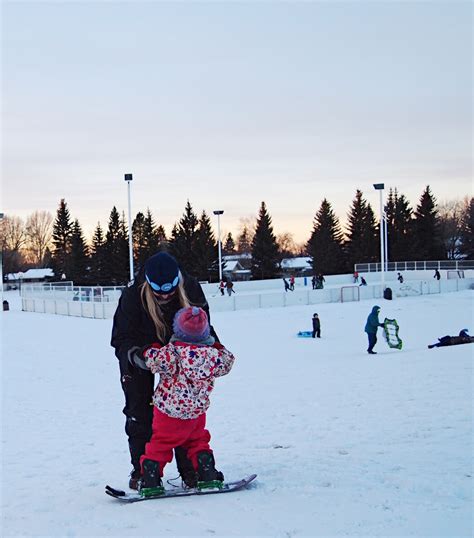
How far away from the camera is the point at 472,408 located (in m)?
8.38

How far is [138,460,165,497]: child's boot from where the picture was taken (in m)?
4.75

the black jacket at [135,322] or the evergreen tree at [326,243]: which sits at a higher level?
the evergreen tree at [326,243]

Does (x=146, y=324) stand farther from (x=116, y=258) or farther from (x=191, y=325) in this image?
(x=116, y=258)

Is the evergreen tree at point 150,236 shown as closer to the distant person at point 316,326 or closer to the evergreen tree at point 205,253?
the evergreen tree at point 205,253

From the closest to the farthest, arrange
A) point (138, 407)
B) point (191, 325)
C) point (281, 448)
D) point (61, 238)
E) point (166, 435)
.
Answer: point (191, 325), point (166, 435), point (138, 407), point (281, 448), point (61, 238)

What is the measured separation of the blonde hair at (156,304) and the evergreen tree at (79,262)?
73.4 metres

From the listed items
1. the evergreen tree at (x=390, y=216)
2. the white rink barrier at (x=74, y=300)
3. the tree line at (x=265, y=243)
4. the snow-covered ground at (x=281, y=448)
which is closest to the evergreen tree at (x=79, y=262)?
the tree line at (x=265, y=243)

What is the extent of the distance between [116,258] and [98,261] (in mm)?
2394

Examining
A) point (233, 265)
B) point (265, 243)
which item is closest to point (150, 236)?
point (265, 243)

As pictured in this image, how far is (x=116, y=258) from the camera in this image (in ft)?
245

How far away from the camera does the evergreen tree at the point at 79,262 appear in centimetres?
7675

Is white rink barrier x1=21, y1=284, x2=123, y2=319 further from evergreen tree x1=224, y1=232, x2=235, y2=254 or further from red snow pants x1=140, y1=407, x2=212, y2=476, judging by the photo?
evergreen tree x1=224, y1=232, x2=235, y2=254

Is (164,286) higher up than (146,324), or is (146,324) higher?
(164,286)

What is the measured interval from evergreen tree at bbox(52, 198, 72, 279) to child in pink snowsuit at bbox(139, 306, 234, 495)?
78.9m
